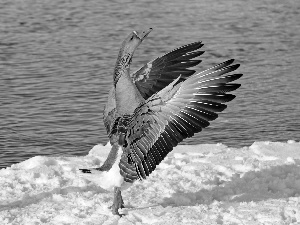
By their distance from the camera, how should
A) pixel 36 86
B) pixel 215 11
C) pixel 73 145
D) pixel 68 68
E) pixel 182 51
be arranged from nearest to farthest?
pixel 182 51, pixel 73 145, pixel 36 86, pixel 68 68, pixel 215 11

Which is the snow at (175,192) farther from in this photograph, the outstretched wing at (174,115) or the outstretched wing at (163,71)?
the outstretched wing at (163,71)

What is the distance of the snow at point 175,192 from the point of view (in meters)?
9.00

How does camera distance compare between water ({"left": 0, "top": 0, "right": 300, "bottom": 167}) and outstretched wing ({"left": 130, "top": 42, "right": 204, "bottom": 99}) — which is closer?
outstretched wing ({"left": 130, "top": 42, "right": 204, "bottom": 99})

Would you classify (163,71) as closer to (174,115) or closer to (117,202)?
(174,115)

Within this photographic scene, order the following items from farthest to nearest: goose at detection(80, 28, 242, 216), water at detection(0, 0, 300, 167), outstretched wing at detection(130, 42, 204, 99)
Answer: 1. water at detection(0, 0, 300, 167)
2. outstretched wing at detection(130, 42, 204, 99)
3. goose at detection(80, 28, 242, 216)

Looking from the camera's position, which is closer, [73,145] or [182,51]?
[182,51]

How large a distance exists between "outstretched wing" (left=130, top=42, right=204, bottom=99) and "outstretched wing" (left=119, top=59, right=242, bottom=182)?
1.66 metres

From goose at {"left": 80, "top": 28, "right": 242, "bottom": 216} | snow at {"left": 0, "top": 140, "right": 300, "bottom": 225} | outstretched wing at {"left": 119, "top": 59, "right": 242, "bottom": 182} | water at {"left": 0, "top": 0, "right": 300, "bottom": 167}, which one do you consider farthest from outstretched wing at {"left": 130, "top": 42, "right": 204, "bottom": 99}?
water at {"left": 0, "top": 0, "right": 300, "bottom": 167}

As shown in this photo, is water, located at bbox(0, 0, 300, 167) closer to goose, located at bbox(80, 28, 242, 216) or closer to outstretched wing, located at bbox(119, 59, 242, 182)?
goose, located at bbox(80, 28, 242, 216)

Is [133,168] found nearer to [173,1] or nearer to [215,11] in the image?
[215,11]

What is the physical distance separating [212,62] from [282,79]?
5.90ft

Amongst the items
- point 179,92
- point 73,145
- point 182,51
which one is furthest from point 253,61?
point 179,92

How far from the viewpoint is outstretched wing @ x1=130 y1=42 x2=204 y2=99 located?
34.2 ft

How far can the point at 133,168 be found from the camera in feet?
28.8
